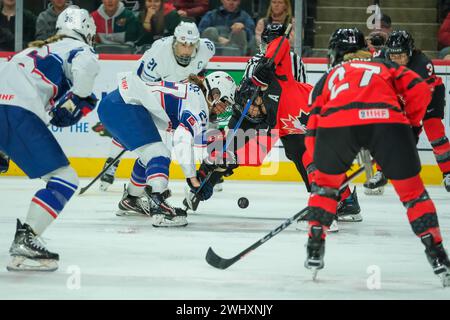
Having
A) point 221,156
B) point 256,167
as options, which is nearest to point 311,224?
point 221,156

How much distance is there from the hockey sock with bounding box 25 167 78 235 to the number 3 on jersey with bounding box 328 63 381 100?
1.26 m

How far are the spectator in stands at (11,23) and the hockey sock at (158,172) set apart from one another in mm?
3578

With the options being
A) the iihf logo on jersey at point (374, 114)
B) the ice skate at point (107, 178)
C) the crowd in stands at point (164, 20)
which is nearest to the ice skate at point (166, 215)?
the ice skate at point (107, 178)

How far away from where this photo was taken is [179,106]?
6469 mm

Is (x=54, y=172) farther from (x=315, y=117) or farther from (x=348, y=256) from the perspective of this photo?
(x=348, y=256)

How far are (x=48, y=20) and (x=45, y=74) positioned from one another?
15.9 feet

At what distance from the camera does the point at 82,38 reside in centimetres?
497

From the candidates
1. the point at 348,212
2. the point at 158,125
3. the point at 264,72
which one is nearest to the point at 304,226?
the point at 348,212

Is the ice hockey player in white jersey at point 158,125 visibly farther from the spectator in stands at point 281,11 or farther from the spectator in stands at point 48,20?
the spectator in stands at point 48,20

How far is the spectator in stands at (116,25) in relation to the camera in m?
9.59

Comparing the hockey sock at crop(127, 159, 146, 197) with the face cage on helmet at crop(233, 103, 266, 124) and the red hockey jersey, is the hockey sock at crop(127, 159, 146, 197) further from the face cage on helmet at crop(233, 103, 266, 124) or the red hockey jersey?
the red hockey jersey

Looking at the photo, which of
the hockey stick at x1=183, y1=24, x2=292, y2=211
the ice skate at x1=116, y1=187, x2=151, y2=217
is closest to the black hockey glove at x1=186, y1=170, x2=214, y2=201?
the hockey stick at x1=183, y1=24, x2=292, y2=211

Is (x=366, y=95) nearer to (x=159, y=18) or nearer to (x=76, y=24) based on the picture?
(x=76, y=24)
